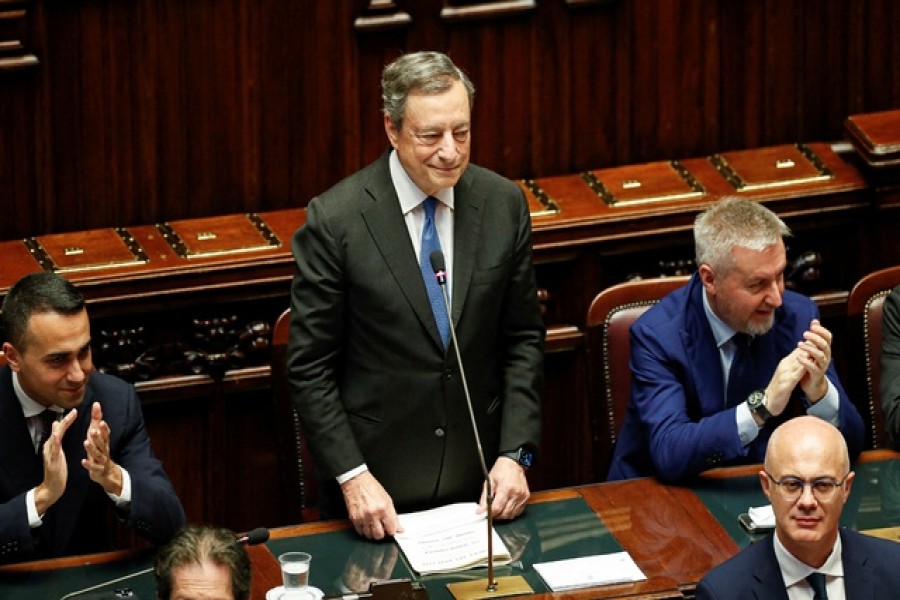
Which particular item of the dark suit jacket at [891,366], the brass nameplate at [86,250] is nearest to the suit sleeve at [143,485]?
the brass nameplate at [86,250]

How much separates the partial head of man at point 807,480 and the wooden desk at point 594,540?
0.33 m

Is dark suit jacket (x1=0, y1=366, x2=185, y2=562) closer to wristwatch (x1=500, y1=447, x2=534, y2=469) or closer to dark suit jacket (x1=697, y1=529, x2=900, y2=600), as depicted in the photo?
wristwatch (x1=500, y1=447, x2=534, y2=469)

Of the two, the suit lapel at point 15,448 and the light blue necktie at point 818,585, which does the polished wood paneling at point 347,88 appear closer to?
the suit lapel at point 15,448

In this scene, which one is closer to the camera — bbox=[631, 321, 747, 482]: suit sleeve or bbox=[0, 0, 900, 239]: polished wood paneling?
bbox=[631, 321, 747, 482]: suit sleeve

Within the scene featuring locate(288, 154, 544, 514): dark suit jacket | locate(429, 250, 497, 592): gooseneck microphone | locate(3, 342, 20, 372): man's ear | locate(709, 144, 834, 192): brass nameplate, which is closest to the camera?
locate(429, 250, 497, 592): gooseneck microphone

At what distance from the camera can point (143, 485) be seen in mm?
4562

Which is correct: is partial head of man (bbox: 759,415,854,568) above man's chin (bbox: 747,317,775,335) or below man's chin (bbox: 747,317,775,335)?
below

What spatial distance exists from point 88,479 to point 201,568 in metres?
0.78

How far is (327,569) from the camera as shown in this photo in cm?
448

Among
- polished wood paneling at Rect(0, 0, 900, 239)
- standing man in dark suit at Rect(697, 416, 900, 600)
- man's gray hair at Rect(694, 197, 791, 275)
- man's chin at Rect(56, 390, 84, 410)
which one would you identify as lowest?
standing man in dark suit at Rect(697, 416, 900, 600)

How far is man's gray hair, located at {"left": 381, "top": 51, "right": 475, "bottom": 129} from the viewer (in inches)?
180

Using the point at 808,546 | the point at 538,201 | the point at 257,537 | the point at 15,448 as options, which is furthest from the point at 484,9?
the point at 808,546

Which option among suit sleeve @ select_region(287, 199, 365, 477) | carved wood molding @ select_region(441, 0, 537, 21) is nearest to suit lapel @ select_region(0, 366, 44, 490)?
suit sleeve @ select_region(287, 199, 365, 477)

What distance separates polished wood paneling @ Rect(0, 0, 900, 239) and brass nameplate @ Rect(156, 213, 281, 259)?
6 cm
